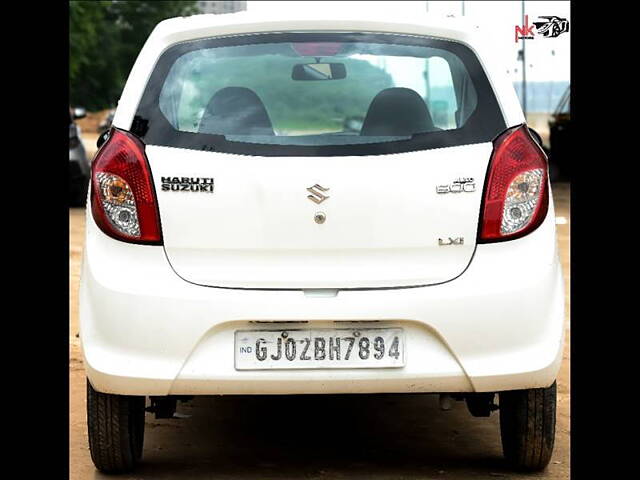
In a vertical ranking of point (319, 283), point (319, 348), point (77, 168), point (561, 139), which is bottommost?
point (561, 139)

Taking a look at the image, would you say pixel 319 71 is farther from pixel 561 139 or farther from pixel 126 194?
pixel 561 139

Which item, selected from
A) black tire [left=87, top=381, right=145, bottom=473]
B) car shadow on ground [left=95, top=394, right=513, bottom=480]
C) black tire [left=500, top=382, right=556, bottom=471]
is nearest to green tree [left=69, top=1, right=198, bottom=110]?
car shadow on ground [left=95, top=394, right=513, bottom=480]

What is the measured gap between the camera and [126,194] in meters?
5.12

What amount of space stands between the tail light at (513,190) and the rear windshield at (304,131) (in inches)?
3.7

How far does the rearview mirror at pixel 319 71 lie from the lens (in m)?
5.74

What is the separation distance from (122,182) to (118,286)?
1.16ft

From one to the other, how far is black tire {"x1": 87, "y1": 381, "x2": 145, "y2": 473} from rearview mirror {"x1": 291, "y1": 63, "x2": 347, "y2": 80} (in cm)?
139

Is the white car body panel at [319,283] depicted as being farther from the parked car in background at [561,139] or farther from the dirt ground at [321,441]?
the parked car in background at [561,139]

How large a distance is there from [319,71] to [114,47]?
99.4 meters

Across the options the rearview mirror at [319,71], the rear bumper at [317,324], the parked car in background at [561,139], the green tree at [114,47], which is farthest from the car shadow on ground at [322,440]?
the green tree at [114,47]

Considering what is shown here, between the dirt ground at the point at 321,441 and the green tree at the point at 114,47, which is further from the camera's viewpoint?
the green tree at the point at 114,47

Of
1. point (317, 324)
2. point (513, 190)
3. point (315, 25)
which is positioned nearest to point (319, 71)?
point (315, 25)
